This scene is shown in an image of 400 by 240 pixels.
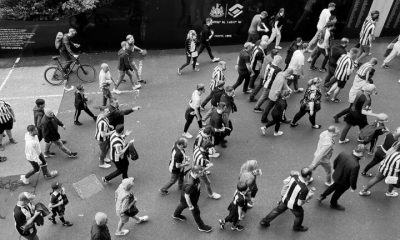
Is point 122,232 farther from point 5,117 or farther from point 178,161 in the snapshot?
point 5,117

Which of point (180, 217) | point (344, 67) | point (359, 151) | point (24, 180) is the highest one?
point (344, 67)

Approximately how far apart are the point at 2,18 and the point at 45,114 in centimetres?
677

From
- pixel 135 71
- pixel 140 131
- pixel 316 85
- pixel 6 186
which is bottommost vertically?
pixel 6 186

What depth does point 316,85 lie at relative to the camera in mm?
10695

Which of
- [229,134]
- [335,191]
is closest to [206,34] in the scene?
[229,134]

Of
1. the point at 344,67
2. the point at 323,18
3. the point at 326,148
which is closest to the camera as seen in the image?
the point at 326,148

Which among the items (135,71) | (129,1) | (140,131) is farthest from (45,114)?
(129,1)

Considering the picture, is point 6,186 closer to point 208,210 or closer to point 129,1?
point 208,210

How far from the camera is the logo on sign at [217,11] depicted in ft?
50.6

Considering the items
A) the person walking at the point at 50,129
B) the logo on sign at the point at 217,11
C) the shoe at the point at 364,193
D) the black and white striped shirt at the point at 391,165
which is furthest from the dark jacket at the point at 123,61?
the black and white striped shirt at the point at 391,165

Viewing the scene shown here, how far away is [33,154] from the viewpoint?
9.49m

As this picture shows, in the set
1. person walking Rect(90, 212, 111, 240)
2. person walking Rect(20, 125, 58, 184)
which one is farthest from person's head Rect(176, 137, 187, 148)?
person walking Rect(20, 125, 58, 184)

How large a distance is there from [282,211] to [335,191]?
1.39 metres

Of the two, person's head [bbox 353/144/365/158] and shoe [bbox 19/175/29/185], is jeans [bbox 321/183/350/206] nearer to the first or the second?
person's head [bbox 353/144/365/158]
